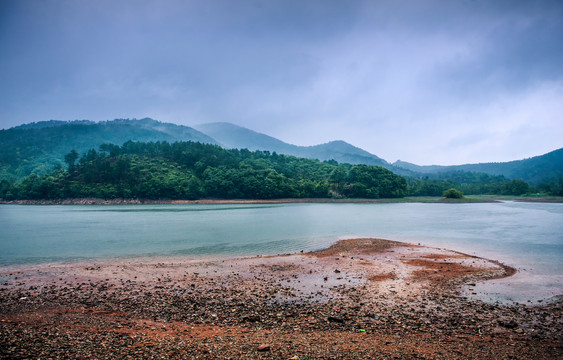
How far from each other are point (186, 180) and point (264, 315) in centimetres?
9540

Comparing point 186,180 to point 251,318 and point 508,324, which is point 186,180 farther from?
point 508,324

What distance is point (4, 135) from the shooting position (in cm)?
19500

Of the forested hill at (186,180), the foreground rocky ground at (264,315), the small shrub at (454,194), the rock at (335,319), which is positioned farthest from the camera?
the small shrub at (454,194)

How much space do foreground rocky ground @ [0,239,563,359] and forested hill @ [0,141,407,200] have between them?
8450 centimetres

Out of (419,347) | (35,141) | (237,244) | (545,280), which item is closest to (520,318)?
(419,347)

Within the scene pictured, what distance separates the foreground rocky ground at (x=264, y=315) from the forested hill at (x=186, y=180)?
84.5 m

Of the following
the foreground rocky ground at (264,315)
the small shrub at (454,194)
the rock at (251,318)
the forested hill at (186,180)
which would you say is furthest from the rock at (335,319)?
the small shrub at (454,194)

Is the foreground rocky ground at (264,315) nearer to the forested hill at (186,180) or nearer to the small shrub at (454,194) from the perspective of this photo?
the forested hill at (186,180)

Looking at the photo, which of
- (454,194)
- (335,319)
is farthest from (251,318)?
(454,194)

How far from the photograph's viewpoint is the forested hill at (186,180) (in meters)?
92.7

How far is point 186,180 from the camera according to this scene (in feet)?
324

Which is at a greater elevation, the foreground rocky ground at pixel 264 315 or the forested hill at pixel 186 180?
the forested hill at pixel 186 180

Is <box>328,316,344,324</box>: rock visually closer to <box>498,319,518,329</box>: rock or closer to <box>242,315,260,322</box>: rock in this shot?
<box>242,315,260,322</box>: rock

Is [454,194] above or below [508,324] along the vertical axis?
above
